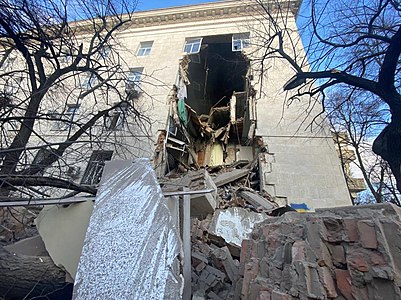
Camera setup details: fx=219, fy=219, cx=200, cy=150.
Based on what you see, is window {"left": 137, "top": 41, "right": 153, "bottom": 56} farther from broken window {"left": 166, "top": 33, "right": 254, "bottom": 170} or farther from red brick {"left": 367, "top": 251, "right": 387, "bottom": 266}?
red brick {"left": 367, "top": 251, "right": 387, "bottom": 266}

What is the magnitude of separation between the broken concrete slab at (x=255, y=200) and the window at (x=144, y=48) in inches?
409

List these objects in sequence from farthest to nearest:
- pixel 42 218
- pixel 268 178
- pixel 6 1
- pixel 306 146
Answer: pixel 306 146 < pixel 268 178 < pixel 6 1 < pixel 42 218

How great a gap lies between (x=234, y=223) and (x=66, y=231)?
4023mm

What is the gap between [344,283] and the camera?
154cm

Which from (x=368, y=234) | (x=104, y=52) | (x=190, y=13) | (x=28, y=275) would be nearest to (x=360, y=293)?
(x=368, y=234)

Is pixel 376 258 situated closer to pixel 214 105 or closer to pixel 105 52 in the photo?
pixel 105 52

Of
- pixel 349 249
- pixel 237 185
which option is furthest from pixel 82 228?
pixel 237 185

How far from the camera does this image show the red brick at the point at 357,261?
1504 millimetres

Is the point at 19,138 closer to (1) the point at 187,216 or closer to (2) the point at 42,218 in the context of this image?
(2) the point at 42,218

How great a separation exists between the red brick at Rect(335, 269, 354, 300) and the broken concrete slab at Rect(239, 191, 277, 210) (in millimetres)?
4480

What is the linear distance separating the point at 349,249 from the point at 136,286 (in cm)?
154

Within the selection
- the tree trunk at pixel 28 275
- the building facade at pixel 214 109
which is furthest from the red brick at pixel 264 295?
the building facade at pixel 214 109

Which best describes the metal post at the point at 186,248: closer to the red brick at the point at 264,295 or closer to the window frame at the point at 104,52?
the red brick at the point at 264,295

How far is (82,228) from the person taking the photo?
191 cm
